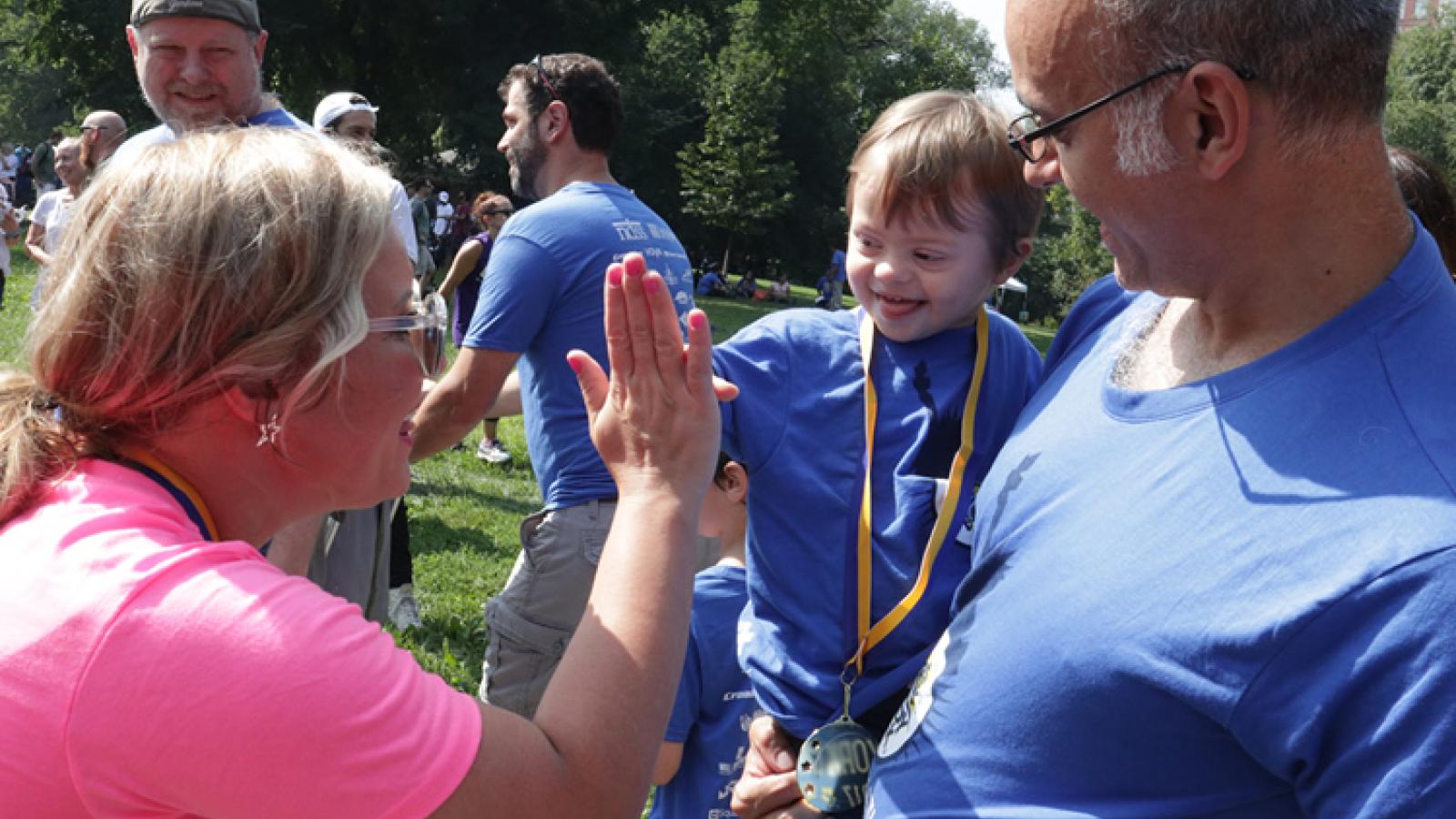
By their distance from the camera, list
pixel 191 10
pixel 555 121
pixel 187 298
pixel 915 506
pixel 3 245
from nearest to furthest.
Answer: pixel 187 298 < pixel 915 506 < pixel 191 10 < pixel 555 121 < pixel 3 245

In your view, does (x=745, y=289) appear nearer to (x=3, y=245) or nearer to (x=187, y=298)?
(x=3, y=245)

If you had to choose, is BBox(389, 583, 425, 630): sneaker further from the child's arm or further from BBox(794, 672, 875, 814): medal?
BBox(794, 672, 875, 814): medal

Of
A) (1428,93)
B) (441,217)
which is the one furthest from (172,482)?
(1428,93)

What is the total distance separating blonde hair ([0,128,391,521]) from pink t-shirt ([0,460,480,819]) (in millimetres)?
233

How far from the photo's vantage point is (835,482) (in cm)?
234

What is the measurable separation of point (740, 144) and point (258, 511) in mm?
41713

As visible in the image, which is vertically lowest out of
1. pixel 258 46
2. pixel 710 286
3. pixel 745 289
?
pixel 745 289

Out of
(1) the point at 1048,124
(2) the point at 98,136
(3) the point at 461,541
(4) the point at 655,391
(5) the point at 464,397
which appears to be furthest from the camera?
(2) the point at 98,136

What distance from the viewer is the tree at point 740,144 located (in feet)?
137

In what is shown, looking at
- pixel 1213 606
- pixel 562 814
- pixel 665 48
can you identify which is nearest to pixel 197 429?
pixel 562 814

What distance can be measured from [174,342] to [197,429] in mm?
134

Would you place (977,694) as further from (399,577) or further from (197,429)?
(399,577)

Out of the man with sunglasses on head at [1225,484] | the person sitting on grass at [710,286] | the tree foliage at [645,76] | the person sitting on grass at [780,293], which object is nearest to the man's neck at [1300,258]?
the man with sunglasses on head at [1225,484]

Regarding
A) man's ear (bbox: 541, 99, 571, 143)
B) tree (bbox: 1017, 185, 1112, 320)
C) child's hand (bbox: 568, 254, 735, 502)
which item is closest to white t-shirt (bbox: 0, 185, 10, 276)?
man's ear (bbox: 541, 99, 571, 143)
